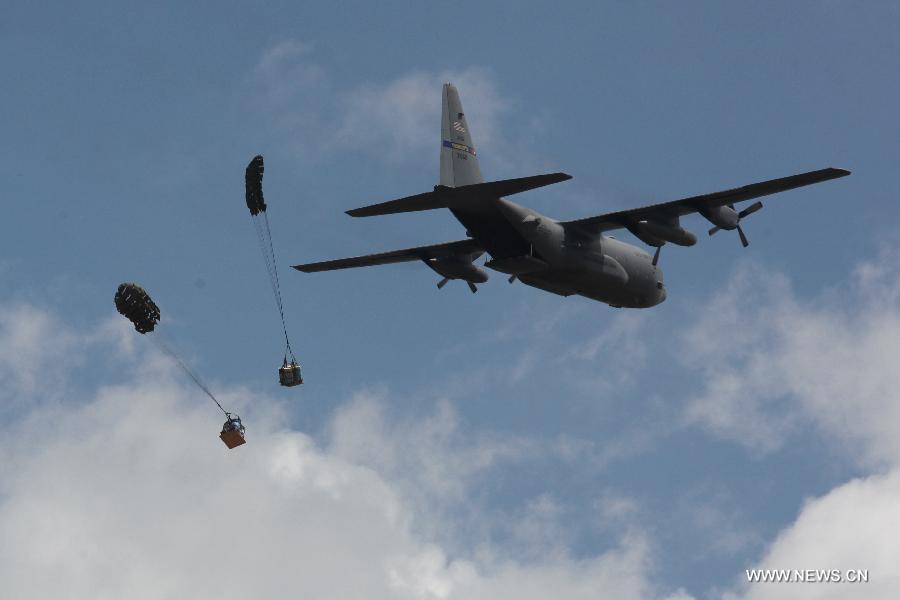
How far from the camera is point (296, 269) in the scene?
43.6 metres

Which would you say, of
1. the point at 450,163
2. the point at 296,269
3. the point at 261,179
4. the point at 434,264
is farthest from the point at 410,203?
the point at 296,269

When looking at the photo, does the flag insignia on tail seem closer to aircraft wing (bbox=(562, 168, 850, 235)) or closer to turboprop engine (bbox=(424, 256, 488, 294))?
aircraft wing (bbox=(562, 168, 850, 235))

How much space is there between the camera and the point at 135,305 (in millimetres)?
34125

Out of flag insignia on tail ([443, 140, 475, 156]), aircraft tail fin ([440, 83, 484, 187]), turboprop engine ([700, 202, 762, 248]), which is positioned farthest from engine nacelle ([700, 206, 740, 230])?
flag insignia on tail ([443, 140, 475, 156])

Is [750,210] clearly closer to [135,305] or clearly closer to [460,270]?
[460,270]

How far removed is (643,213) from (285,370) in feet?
41.5

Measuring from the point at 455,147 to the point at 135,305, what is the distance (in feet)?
36.0

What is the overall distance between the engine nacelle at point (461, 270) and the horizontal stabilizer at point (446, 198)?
6.54m

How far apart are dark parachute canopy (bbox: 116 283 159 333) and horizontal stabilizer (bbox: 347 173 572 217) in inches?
271

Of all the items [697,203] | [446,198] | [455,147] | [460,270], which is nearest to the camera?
[446,198]

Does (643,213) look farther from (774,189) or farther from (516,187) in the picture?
(516,187)

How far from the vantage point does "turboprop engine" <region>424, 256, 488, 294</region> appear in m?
40.7

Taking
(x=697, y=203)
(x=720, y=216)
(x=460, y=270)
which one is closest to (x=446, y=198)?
(x=460, y=270)

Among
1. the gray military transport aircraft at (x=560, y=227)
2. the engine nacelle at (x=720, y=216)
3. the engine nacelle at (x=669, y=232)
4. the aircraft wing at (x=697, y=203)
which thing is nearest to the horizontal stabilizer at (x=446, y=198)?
the gray military transport aircraft at (x=560, y=227)
